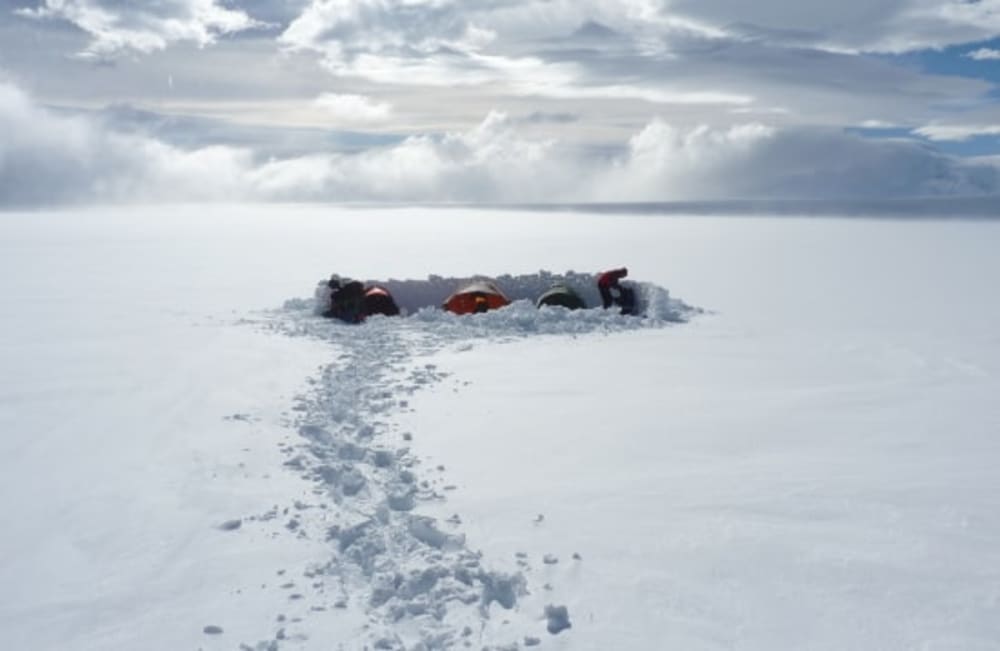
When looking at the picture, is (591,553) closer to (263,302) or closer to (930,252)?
(263,302)

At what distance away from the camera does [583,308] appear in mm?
15102

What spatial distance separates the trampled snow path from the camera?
4176 mm

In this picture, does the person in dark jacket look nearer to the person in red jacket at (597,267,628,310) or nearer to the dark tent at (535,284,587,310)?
the dark tent at (535,284,587,310)

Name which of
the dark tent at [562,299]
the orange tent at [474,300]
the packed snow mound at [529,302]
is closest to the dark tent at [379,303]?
the packed snow mound at [529,302]

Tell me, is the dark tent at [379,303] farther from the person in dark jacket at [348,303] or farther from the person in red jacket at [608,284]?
the person in red jacket at [608,284]

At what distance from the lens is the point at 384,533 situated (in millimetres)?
5227

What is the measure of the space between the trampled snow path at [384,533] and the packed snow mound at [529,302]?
8.33 ft

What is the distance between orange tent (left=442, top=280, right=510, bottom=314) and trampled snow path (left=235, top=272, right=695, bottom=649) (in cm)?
369

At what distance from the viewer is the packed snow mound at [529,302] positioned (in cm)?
1356

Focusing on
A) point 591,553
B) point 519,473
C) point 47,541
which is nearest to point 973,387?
point 519,473

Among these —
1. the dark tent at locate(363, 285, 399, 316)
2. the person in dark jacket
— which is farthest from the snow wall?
the person in dark jacket

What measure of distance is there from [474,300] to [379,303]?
1740 mm

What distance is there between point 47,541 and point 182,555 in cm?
100

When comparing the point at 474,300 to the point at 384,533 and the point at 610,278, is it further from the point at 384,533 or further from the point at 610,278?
the point at 384,533
